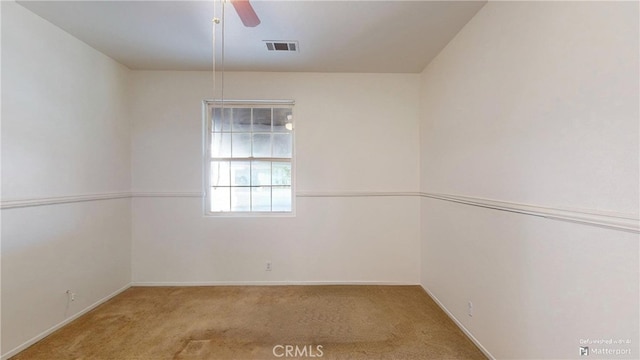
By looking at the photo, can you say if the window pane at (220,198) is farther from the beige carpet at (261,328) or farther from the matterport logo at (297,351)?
the matterport logo at (297,351)

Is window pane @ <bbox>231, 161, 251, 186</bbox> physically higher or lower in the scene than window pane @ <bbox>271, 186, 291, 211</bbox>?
higher

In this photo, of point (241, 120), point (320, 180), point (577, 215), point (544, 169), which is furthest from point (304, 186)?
point (577, 215)

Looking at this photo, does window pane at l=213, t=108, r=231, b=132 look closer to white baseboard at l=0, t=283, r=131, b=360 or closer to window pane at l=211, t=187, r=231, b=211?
window pane at l=211, t=187, r=231, b=211

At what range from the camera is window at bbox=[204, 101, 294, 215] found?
325 cm

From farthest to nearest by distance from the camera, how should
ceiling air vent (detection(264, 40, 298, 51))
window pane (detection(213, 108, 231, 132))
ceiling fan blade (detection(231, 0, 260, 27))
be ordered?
window pane (detection(213, 108, 231, 132)) < ceiling air vent (detection(264, 40, 298, 51)) < ceiling fan blade (detection(231, 0, 260, 27))

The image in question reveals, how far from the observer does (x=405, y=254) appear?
3170 millimetres

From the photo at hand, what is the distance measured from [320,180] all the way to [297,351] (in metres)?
1.78

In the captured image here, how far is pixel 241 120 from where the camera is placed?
10.7 feet

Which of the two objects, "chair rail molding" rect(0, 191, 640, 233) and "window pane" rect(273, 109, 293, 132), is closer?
"chair rail molding" rect(0, 191, 640, 233)


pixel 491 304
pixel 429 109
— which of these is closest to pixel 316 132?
pixel 429 109

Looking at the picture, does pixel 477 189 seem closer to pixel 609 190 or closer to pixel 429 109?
pixel 609 190

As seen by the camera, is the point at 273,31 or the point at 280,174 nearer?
the point at 273,31

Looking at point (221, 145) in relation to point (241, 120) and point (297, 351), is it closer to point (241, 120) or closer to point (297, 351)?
point (241, 120)

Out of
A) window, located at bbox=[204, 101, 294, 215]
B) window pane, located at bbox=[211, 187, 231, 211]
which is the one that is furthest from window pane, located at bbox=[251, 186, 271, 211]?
window pane, located at bbox=[211, 187, 231, 211]
